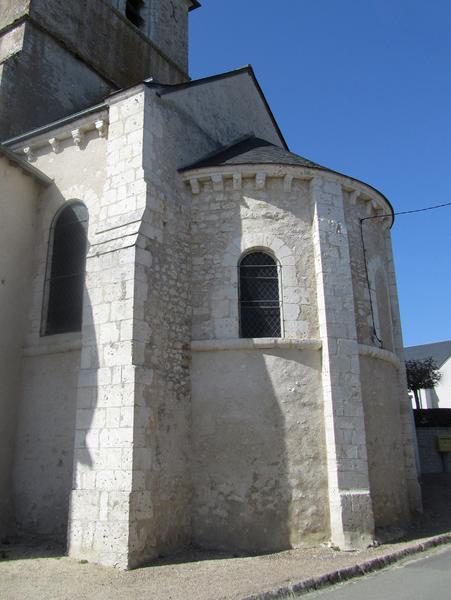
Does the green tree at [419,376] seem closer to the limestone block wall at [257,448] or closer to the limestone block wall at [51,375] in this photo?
the limestone block wall at [257,448]

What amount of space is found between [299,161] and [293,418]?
183 inches

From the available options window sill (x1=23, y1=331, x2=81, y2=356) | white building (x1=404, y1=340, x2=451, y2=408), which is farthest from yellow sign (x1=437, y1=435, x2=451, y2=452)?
white building (x1=404, y1=340, x2=451, y2=408)

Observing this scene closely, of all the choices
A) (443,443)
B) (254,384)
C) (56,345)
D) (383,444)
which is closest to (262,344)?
(254,384)

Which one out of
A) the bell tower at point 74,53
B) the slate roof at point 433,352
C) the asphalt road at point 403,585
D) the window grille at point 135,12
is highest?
the window grille at point 135,12

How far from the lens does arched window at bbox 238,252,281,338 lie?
30.1 feet

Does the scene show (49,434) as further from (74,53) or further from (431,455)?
(431,455)

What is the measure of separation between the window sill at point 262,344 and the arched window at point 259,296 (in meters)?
0.32

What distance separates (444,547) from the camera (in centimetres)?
807

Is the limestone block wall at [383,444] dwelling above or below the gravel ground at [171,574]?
above

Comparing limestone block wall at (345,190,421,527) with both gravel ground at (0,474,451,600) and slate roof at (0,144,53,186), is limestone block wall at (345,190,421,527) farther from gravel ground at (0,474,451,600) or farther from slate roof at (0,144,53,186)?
slate roof at (0,144,53,186)

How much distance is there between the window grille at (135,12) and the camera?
701 inches

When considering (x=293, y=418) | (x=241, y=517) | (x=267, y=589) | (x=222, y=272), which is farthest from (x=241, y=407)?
(x=267, y=589)

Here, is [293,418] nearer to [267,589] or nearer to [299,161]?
[267,589]

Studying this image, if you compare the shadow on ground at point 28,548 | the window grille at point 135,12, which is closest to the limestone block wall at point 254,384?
the shadow on ground at point 28,548
